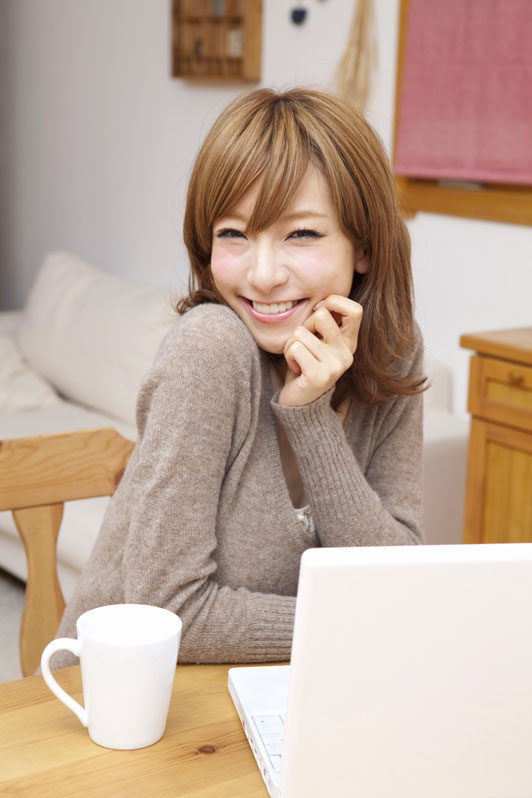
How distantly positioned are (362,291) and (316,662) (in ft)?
2.00

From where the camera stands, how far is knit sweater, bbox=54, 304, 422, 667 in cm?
96

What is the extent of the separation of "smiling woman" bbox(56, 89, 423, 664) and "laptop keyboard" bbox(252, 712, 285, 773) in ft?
0.49

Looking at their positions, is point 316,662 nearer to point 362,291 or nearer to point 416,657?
point 416,657

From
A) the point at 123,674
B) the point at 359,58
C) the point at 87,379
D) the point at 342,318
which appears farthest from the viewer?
the point at 87,379

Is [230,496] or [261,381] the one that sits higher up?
[261,381]

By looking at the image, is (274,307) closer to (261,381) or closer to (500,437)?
(261,381)

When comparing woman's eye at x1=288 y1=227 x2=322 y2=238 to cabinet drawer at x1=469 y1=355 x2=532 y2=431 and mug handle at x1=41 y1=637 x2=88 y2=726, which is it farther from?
cabinet drawer at x1=469 y1=355 x2=532 y2=431

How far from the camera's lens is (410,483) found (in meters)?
1.19

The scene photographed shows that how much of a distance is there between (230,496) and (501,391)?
4.02 ft

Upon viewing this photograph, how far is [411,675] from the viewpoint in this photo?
0.62 metres

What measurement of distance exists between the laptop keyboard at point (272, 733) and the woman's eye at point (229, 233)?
49 cm

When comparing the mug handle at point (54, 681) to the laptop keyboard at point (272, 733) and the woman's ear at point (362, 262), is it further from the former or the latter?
the woman's ear at point (362, 262)

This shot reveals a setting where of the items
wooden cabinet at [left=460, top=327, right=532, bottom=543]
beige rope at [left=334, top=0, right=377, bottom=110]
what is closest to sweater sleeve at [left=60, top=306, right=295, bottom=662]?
wooden cabinet at [left=460, top=327, right=532, bottom=543]

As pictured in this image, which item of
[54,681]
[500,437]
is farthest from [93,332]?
[54,681]
